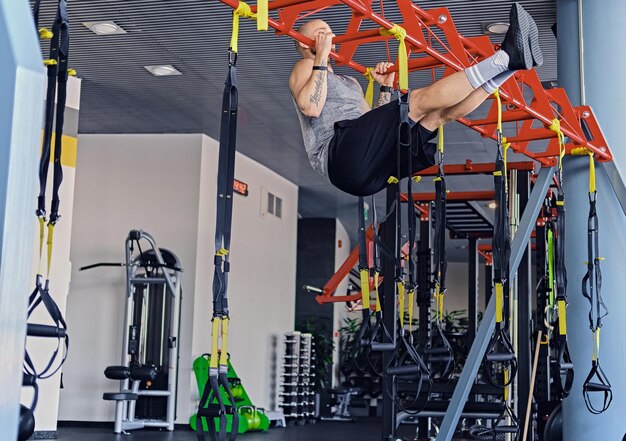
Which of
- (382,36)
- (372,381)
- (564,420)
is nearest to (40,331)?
(382,36)

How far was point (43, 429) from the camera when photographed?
666cm

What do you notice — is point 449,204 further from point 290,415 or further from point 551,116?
point 290,415

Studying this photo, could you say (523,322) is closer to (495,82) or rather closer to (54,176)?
(495,82)

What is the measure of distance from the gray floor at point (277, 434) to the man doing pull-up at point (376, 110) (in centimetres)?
491

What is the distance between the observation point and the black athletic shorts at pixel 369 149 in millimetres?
3094

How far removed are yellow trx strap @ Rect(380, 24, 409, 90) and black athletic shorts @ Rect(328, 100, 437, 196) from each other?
107 mm

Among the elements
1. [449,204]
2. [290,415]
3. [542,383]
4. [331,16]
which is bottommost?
[290,415]

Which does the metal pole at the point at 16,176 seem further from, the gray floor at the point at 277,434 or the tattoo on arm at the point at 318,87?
the gray floor at the point at 277,434

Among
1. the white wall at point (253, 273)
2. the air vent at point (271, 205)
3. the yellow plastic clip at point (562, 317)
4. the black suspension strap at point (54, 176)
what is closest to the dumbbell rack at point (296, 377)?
the white wall at point (253, 273)

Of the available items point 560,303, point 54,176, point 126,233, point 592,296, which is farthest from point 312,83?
point 126,233

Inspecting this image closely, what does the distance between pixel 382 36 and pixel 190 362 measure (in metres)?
6.27

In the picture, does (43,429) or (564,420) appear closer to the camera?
(564,420)

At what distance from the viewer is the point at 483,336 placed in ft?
14.5

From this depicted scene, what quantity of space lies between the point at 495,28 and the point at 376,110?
3323 millimetres
